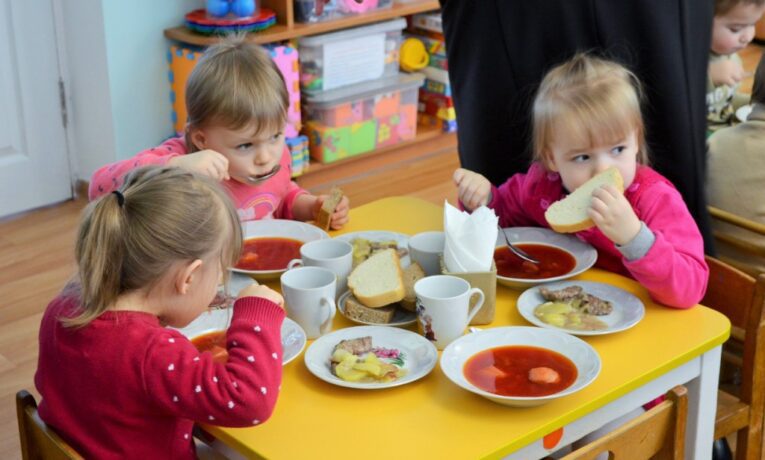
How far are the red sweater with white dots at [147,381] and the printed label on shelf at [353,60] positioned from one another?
8.55ft

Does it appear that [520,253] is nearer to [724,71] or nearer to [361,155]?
[724,71]

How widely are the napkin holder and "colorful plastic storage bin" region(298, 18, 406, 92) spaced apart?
2.41 metres

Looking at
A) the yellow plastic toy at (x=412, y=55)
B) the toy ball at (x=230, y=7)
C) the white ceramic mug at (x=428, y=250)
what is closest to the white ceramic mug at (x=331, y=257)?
the white ceramic mug at (x=428, y=250)

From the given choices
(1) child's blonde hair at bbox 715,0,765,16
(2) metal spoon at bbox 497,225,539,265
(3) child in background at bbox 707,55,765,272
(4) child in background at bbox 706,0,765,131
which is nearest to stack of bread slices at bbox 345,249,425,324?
(2) metal spoon at bbox 497,225,539,265

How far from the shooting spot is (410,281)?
160 centimetres

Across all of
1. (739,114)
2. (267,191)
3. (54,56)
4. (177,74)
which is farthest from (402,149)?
(267,191)

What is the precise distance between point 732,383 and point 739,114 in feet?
2.70

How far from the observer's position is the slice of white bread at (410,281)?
1566 mm

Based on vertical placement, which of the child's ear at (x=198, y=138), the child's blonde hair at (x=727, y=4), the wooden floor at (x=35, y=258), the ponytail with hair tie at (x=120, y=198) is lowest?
the wooden floor at (x=35, y=258)

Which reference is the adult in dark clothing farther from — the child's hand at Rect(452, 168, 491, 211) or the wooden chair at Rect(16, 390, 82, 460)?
the wooden chair at Rect(16, 390, 82, 460)

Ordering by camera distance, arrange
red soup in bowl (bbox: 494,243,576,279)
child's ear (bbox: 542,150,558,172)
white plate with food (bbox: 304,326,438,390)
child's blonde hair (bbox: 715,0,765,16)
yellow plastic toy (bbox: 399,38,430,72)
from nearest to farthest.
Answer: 1. white plate with food (bbox: 304,326,438,390)
2. red soup in bowl (bbox: 494,243,576,279)
3. child's ear (bbox: 542,150,558,172)
4. child's blonde hair (bbox: 715,0,765,16)
5. yellow plastic toy (bbox: 399,38,430,72)

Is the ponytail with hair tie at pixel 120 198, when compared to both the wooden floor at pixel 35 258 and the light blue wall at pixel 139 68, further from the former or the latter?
the light blue wall at pixel 139 68

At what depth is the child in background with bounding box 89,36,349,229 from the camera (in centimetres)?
189

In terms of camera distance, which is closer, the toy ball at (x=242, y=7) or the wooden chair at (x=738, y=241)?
the wooden chair at (x=738, y=241)
